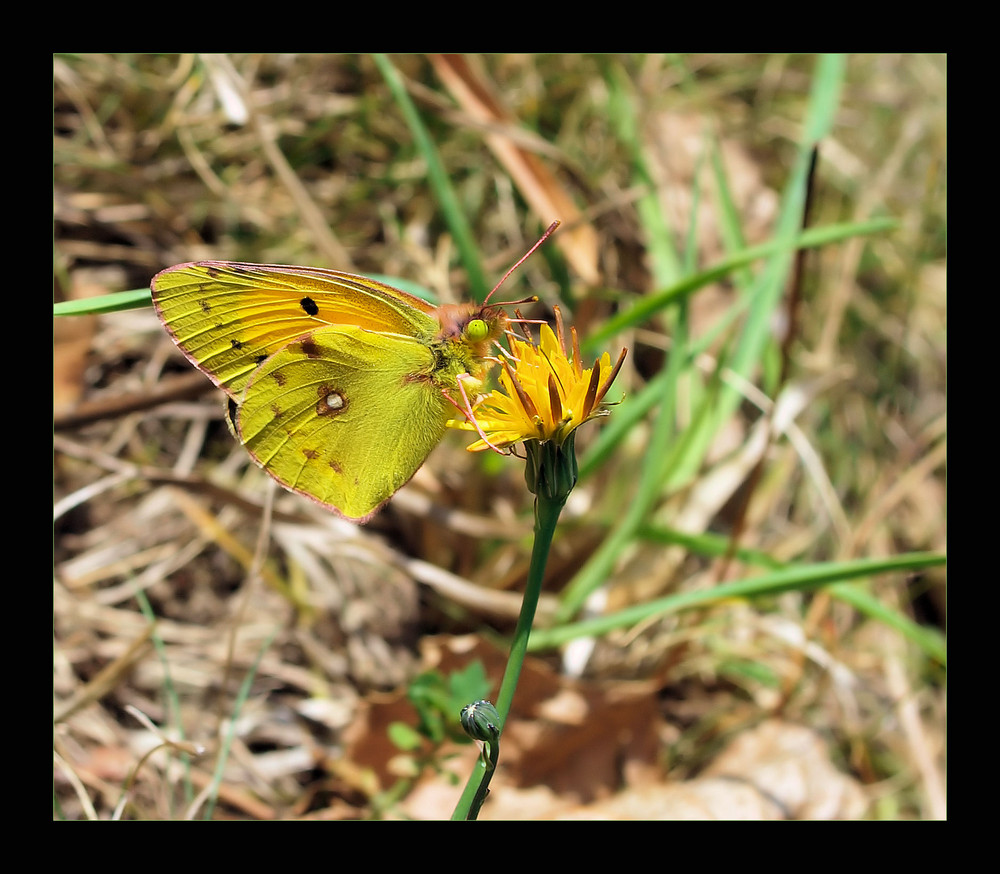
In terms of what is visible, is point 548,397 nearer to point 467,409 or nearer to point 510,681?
point 467,409

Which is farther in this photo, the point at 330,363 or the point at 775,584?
the point at 775,584

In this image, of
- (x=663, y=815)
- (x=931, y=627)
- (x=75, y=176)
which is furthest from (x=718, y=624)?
(x=75, y=176)

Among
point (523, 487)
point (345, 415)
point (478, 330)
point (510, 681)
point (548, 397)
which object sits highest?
point (523, 487)

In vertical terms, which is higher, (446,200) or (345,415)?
(446,200)

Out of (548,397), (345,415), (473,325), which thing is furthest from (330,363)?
(548,397)

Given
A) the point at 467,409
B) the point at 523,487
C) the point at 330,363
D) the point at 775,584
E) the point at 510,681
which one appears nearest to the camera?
the point at 510,681

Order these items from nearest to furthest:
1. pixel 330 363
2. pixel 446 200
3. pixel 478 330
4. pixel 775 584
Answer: pixel 478 330 → pixel 330 363 → pixel 775 584 → pixel 446 200

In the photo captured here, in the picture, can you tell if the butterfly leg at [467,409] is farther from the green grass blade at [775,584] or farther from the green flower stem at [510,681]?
the green grass blade at [775,584]

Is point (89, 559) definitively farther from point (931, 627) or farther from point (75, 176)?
point (931, 627)
